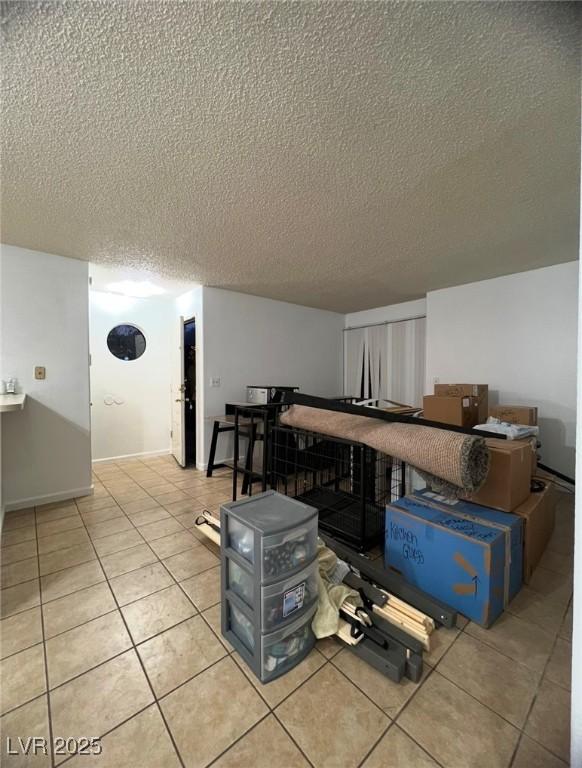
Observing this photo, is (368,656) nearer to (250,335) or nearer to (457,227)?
(457,227)

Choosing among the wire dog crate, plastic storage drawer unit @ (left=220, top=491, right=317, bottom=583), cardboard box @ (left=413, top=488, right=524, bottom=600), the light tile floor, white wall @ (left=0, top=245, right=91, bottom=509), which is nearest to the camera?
the light tile floor

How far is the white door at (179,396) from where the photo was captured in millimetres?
3770

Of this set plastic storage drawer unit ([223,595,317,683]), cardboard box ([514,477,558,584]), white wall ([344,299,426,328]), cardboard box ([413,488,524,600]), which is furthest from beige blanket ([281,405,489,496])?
white wall ([344,299,426,328])

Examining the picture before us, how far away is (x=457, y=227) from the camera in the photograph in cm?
221

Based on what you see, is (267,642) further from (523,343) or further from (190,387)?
(523,343)

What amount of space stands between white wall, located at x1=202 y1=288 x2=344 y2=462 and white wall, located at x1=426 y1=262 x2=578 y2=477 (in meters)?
1.79

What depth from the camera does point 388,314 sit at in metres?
4.67

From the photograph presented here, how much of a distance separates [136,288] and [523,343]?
15.1ft

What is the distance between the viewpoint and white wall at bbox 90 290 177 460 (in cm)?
405

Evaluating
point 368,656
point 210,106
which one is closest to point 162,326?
point 210,106

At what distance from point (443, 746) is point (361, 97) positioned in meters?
2.32

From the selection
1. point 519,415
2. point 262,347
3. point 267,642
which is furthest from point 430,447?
point 262,347

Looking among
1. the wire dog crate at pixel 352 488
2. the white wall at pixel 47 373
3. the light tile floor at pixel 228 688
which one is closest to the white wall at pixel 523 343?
the light tile floor at pixel 228 688

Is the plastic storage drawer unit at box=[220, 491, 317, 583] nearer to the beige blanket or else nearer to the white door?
the beige blanket
